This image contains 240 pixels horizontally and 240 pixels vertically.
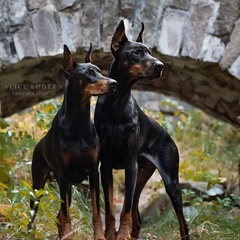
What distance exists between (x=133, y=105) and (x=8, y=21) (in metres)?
1.61

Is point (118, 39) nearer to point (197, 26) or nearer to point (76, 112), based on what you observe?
point (76, 112)

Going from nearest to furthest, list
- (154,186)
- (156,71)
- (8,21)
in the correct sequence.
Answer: (156,71) < (8,21) < (154,186)

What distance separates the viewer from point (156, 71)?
258cm

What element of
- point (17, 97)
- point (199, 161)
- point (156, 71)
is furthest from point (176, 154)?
point (199, 161)

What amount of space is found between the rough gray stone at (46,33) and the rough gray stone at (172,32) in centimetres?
71

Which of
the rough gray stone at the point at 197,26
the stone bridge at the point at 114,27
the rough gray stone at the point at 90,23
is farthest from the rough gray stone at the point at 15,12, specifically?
the rough gray stone at the point at 197,26

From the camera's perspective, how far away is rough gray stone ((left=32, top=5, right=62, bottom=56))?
13.4 feet

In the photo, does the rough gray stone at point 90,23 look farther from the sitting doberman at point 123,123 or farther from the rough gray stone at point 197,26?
the sitting doberman at point 123,123

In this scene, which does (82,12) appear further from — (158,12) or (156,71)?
(156,71)

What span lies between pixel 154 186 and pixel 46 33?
6.38 ft

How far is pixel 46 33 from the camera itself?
411 centimetres

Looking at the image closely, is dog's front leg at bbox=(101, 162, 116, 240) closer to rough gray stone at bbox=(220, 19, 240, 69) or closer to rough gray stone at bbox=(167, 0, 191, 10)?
rough gray stone at bbox=(220, 19, 240, 69)

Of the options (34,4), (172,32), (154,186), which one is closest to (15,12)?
(34,4)

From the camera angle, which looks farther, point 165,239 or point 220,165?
point 220,165
